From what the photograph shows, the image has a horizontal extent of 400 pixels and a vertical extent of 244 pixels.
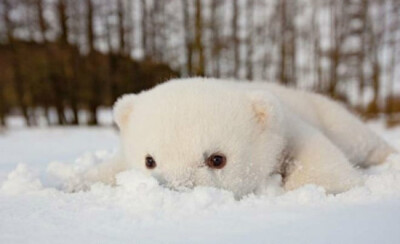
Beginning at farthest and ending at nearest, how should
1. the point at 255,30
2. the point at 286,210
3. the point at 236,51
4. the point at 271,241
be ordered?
the point at 255,30 < the point at 236,51 < the point at 286,210 < the point at 271,241

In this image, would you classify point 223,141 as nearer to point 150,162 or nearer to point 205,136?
point 205,136

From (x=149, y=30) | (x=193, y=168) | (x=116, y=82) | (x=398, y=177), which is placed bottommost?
(x=116, y=82)

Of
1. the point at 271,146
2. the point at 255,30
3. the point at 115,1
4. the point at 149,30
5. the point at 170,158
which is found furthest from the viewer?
the point at 255,30

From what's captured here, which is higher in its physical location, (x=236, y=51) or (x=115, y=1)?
(x=115, y=1)

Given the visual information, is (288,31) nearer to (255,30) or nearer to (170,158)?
(255,30)

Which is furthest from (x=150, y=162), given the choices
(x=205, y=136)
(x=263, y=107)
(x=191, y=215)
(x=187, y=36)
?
(x=187, y=36)

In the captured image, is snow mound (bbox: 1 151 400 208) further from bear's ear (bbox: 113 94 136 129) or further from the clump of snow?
bear's ear (bbox: 113 94 136 129)

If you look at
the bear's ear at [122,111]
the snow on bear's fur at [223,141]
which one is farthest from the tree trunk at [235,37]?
the bear's ear at [122,111]

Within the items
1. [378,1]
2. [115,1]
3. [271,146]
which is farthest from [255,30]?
[271,146]

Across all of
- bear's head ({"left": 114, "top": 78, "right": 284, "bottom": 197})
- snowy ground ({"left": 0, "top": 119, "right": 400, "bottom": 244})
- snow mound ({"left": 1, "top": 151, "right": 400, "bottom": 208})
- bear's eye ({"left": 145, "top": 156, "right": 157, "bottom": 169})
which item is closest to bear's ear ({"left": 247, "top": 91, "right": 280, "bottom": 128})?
bear's head ({"left": 114, "top": 78, "right": 284, "bottom": 197})
